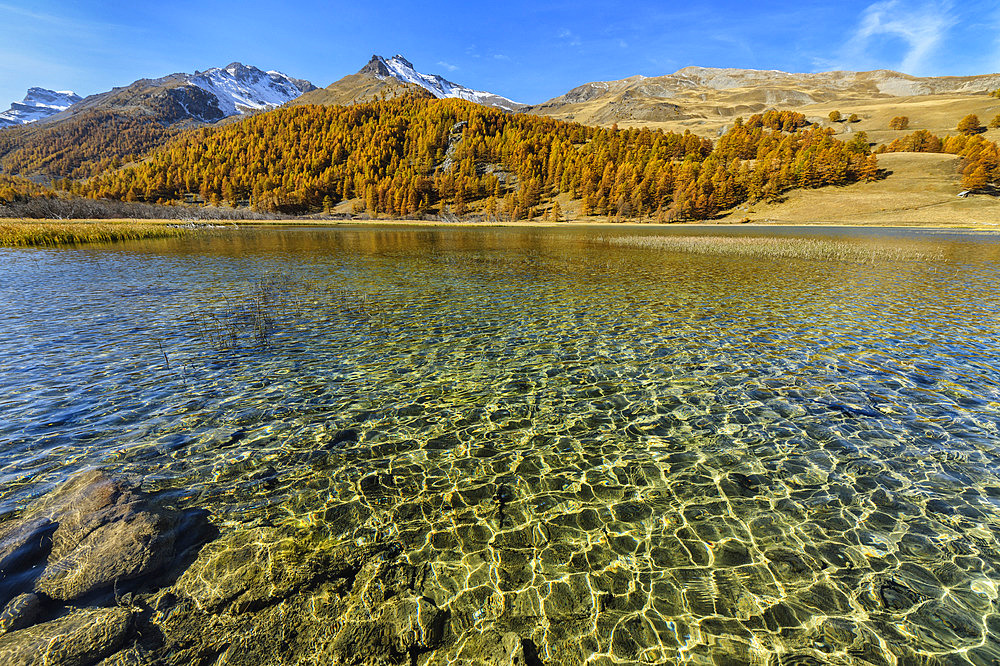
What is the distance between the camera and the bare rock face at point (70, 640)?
14.2 ft

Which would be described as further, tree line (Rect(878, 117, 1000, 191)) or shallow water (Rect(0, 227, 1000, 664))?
tree line (Rect(878, 117, 1000, 191))

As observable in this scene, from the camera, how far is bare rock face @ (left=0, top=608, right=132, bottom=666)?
4316 mm

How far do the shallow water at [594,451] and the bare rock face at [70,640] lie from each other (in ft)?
6.42

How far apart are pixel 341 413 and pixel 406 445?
8.44 ft

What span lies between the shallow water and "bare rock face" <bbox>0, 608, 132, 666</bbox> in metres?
1.96

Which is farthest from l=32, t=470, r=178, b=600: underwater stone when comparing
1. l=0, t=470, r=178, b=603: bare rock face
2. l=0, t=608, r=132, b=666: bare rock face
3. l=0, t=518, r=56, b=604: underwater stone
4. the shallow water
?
the shallow water

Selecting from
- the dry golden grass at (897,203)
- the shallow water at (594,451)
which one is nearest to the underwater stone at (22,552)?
the shallow water at (594,451)

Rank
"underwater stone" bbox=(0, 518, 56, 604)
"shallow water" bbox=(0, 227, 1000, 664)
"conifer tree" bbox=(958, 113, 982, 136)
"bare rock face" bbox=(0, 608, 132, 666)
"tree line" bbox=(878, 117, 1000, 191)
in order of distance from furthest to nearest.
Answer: "conifer tree" bbox=(958, 113, 982, 136) → "tree line" bbox=(878, 117, 1000, 191) → "shallow water" bbox=(0, 227, 1000, 664) → "underwater stone" bbox=(0, 518, 56, 604) → "bare rock face" bbox=(0, 608, 132, 666)

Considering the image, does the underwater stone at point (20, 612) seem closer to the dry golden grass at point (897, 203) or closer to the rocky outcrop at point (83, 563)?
the rocky outcrop at point (83, 563)

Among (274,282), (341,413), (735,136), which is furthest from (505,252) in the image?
(735,136)

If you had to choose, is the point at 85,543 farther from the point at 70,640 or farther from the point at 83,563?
the point at 70,640

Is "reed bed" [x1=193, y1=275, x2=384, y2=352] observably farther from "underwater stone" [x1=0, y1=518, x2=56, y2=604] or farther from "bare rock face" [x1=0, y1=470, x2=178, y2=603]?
"underwater stone" [x1=0, y1=518, x2=56, y2=604]

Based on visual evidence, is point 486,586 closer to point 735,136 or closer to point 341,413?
point 341,413

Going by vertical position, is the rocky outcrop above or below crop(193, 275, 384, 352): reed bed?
below
